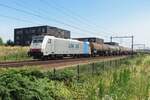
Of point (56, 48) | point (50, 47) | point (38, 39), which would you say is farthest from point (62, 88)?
point (56, 48)

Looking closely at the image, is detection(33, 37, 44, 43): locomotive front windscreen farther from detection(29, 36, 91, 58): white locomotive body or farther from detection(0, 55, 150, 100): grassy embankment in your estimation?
detection(0, 55, 150, 100): grassy embankment

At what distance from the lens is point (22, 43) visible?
125688mm

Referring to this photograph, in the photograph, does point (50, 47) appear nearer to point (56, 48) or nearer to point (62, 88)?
point (56, 48)

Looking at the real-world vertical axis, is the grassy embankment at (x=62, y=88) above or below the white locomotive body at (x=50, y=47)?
below

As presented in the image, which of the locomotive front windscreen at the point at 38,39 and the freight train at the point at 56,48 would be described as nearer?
the freight train at the point at 56,48

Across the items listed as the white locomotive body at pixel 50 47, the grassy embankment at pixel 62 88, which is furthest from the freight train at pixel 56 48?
the grassy embankment at pixel 62 88

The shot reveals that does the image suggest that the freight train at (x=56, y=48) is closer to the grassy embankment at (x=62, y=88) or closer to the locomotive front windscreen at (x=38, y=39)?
the locomotive front windscreen at (x=38, y=39)

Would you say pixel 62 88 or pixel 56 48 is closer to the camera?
pixel 62 88

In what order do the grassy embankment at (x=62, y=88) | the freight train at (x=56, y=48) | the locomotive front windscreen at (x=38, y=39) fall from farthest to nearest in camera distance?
the locomotive front windscreen at (x=38, y=39)
the freight train at (x=56, y=48)
the grassy embankment at (x=62, y=88)

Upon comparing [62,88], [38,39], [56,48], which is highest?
[38,39]

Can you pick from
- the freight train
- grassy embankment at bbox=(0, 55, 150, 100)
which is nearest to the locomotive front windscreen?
the freight train

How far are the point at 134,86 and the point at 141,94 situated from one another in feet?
4.67

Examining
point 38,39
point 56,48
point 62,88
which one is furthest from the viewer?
point 56,48

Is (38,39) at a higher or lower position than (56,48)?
higher
